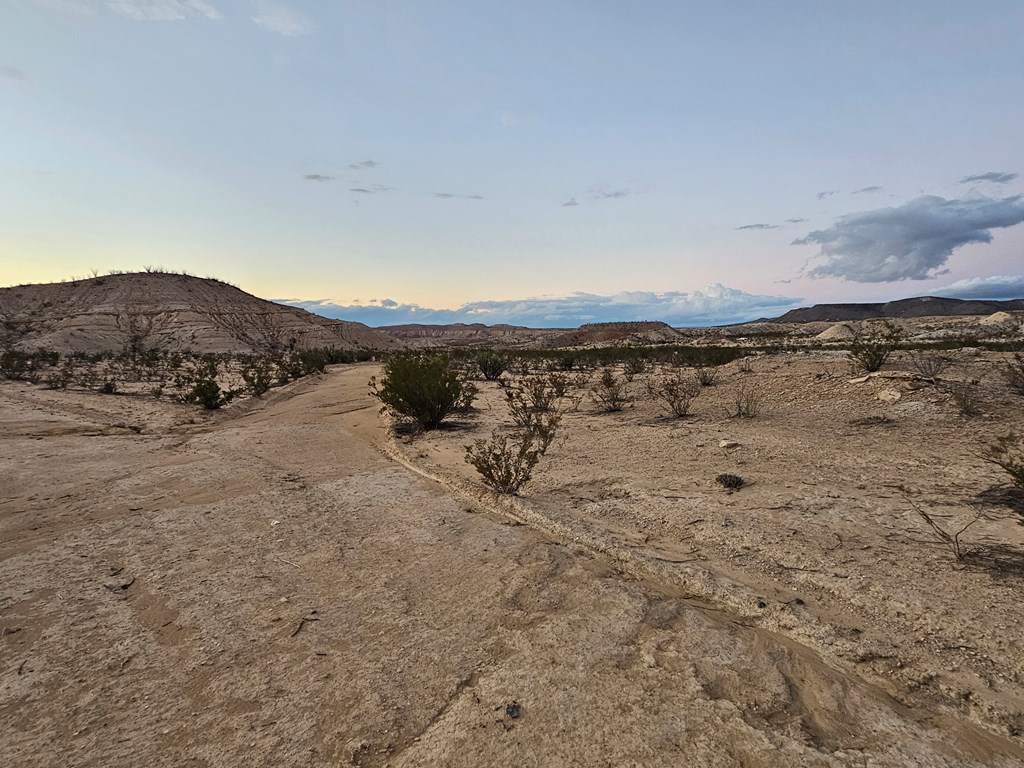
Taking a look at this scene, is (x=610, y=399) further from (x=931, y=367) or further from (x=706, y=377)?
(x=931, y=367)

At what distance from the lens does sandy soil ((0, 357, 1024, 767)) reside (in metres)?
2.42

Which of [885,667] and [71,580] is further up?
[71,580]

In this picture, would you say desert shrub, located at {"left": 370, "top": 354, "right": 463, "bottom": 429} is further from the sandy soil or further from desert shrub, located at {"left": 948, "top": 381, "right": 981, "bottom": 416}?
desert shrub, located at {"left": 948, "top": 381, "right": 981, "bottom": 416}

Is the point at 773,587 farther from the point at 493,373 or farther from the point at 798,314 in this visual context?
the point at 798,314

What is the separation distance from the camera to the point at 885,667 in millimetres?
2875

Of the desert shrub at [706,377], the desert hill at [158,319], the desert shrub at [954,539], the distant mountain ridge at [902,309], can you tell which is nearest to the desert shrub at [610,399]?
the desert shrub at [706,377]

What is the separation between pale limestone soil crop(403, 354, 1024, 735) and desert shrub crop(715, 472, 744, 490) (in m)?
0.15

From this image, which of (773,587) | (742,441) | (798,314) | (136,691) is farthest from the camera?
(798,314)

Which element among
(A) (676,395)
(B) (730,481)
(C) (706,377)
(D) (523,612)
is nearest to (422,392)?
(A) (676,395)

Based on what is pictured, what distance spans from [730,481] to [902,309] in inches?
6252

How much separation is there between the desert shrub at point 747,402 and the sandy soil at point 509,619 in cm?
284

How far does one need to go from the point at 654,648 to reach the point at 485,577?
138 centimetres

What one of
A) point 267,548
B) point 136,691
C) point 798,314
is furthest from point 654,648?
point 798,314

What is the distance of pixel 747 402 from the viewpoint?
9.93 metres
